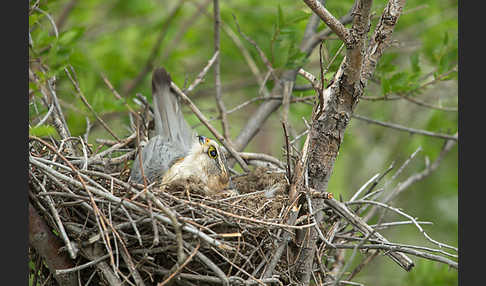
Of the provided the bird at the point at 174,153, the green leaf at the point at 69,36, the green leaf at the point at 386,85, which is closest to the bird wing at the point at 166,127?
the bird at the point at 174,153

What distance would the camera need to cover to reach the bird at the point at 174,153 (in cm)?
411

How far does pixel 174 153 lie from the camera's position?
14.1ft

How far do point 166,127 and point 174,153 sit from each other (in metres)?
0.26

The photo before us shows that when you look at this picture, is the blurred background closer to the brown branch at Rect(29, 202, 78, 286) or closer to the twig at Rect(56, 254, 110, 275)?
the brown branch at Rect(29, 202, 78, 286)

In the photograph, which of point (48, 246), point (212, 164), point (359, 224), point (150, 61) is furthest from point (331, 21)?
point (150, 61)

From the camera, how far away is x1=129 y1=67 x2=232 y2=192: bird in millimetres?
4109

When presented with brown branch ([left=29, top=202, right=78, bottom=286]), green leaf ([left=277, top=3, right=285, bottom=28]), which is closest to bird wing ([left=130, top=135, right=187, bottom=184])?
brown branch ([left=29, top=202, right=78, bottom=286])

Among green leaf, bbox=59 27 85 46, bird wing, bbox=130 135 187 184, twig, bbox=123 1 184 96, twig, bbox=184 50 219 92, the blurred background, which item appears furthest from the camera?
twig, bbox=123 1 184 96

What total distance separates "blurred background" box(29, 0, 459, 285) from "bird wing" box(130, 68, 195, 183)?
0.28 meters

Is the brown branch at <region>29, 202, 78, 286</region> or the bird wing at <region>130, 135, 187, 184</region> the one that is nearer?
the brown branch at <region>29, 202, 78, 286</region>

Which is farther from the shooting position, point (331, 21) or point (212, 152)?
point (212, 152)

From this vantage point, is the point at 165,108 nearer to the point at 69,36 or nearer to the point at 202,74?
the point at 202,74

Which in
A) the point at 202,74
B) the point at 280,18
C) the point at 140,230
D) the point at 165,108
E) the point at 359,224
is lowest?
the point at 140,230

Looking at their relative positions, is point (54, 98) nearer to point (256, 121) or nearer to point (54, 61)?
point (54, 61)
